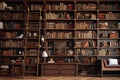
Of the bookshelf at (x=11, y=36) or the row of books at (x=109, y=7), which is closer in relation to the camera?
the bookshelf at (x=11, y=36)

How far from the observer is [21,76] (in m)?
8.78

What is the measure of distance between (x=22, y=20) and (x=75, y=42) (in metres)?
2.25

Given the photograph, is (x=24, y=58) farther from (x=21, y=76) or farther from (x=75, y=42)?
(x=75, y=42)

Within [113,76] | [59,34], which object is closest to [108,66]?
[113,76]

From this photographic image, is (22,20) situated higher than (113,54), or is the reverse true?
(22,20)

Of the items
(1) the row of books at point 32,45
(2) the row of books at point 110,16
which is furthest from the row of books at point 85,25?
(1) the row of books at point 32,45

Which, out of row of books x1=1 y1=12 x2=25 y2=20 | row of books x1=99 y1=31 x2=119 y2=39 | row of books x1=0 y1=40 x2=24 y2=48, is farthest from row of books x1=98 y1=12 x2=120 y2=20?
row of books x1=0 y1=40 x2=24 y2=48

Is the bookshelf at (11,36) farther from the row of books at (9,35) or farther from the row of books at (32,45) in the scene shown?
the row of books at (32,45)

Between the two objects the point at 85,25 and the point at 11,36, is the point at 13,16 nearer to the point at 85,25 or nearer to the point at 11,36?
the point at 11,36

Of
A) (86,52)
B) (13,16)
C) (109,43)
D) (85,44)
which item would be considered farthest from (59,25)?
(109,43)

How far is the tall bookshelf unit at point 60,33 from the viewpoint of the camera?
924 centimetres

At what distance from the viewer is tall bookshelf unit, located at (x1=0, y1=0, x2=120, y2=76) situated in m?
9.24

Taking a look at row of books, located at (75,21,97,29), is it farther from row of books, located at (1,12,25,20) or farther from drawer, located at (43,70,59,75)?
row of books, located at (1,12,25,20)

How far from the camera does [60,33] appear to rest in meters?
9.34
